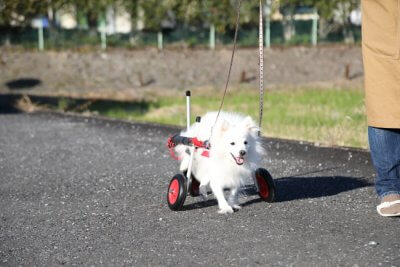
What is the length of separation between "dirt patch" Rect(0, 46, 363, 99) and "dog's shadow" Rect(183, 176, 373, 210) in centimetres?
2043

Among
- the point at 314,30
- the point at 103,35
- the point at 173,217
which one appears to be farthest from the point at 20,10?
the point at 173,217

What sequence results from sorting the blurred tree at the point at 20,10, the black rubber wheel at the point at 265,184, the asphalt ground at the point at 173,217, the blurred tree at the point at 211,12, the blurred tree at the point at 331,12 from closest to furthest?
the asphalt ground at the point at 173,217 → the black rubber wheel at the point at 265,184 → the blurred tree at the point at 20,10 → the blurred tree at the point at 211,12 → the blurred tree at the point at 331,12

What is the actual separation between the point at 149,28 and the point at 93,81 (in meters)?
6.92

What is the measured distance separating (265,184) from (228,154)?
1.82 feet

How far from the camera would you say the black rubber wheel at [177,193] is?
6.24m

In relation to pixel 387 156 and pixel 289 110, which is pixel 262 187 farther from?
pixel 289 110

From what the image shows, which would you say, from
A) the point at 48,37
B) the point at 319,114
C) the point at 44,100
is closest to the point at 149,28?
the point at 48,37

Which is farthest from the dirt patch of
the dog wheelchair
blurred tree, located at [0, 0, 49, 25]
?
the dog wheelchair

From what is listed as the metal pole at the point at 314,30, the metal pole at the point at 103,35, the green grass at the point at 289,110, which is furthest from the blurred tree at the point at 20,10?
the metal pole at the point at 314,30

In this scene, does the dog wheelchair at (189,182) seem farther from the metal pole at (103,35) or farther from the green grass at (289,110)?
the metal pole at (103,35)

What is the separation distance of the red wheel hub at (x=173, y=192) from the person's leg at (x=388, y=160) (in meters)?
1.66

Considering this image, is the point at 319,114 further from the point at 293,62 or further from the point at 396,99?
the point at 293,62

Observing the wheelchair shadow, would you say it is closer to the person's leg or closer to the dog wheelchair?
the dog wheelchair

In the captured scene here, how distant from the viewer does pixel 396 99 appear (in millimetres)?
5777
